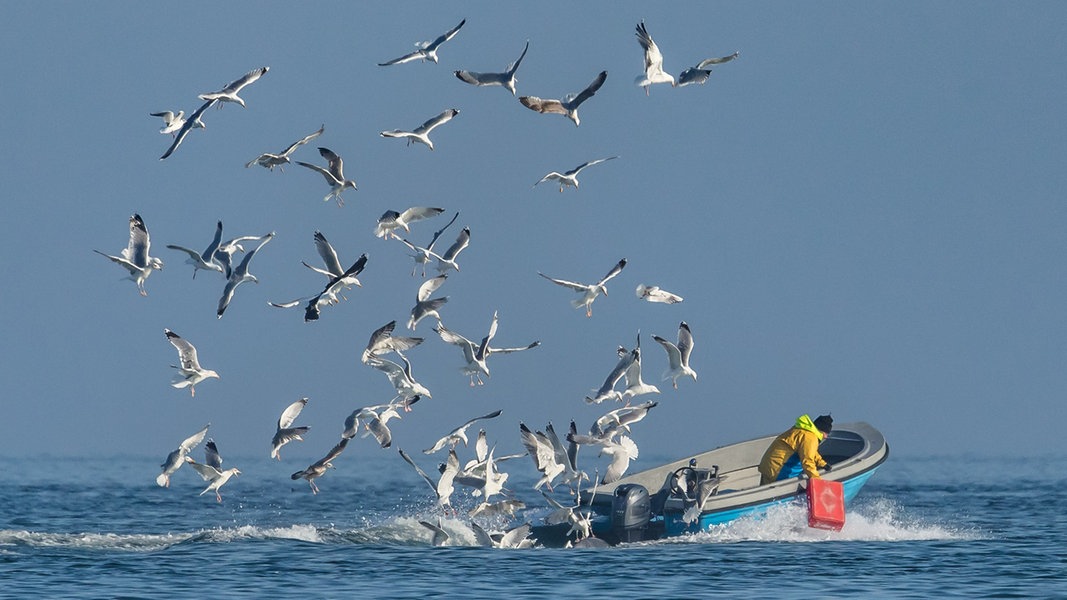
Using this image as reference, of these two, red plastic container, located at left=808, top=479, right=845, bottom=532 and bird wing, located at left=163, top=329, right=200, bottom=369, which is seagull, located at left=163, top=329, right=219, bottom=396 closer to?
bird wing, located at left=163, top=329, right=200, bottom=369

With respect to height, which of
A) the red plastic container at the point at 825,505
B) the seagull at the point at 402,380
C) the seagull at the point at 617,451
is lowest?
the red plastic container at the point at 825,505

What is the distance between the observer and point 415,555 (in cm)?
3020

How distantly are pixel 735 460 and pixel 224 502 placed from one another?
54.8 feet

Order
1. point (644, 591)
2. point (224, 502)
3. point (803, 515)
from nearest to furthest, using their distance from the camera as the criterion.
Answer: point (644, 591), point (803, 515), point (224, 502)

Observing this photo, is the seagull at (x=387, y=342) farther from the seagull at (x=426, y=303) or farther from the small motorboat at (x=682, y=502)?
the small motorboat at (x=682, y=502)

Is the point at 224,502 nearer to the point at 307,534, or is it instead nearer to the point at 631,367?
the point at 307,534

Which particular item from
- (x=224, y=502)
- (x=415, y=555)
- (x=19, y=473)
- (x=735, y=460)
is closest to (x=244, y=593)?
(x=415, y=555)

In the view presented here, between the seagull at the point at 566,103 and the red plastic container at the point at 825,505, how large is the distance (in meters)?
8.52

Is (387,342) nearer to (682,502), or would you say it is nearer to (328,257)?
(328,257)

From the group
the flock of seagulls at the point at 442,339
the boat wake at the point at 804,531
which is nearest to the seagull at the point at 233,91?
the flock of seagulls at the point at 442,339

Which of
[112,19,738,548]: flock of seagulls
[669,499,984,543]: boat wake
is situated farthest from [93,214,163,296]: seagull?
[669,499,984,543]: boat wake


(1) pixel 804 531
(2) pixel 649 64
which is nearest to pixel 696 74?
(2) pixel 649 64

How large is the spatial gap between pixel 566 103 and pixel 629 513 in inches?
312

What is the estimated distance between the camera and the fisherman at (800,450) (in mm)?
31688
